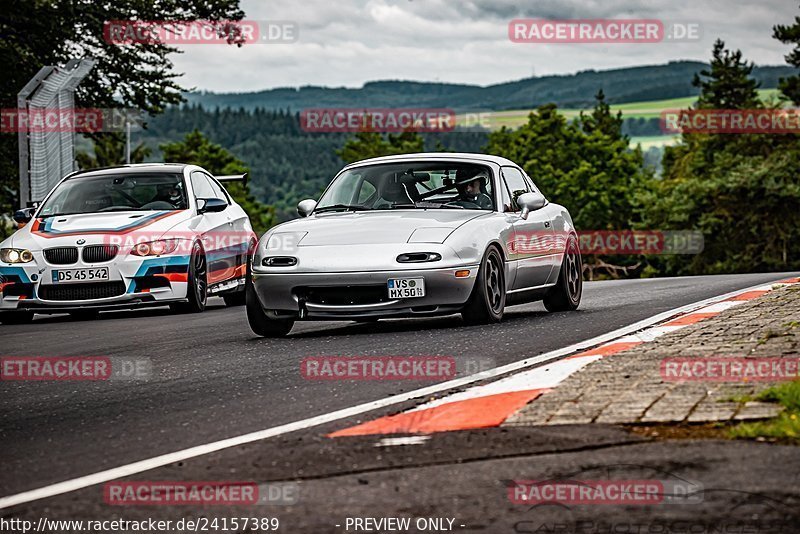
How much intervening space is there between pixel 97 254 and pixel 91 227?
0.51 metres

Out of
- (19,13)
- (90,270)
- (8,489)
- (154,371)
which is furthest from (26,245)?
(19,13)

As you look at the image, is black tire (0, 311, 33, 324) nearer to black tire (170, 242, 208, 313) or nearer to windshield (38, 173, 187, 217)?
windshield (38, 173, 187, 217)

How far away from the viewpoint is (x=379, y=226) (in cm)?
1093

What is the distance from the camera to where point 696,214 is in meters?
74.9

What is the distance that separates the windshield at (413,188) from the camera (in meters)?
11.9

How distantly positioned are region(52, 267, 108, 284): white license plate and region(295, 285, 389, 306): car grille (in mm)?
4272

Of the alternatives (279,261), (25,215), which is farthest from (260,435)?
(25,215)

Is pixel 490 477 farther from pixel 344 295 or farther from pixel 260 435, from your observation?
pixel 344 295

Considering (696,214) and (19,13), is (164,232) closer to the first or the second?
(19,13)

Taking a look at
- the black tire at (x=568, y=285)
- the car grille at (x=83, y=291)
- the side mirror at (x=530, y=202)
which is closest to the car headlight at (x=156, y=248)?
the car grille at (x=83, y=291)

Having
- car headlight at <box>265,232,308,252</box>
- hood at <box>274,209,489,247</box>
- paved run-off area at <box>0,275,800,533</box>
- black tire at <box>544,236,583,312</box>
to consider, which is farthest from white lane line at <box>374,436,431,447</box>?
black tire at <box>544,236,583,312</box>

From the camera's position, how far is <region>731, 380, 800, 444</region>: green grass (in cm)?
532

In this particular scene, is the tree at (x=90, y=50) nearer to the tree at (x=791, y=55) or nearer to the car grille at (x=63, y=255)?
the car grille at (x=63, y=255)

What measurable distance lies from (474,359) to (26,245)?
746 centimetres
